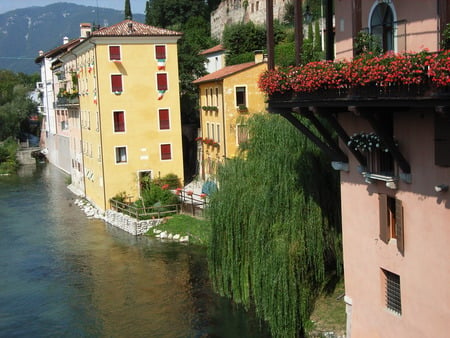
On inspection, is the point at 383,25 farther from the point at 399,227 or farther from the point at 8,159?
the point at 8,159

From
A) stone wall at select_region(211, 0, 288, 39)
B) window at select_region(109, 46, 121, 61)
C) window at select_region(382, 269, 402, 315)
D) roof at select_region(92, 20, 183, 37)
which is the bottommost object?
window at select_region(382, 269, 402, 315)

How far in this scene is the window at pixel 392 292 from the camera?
1177 centimetres

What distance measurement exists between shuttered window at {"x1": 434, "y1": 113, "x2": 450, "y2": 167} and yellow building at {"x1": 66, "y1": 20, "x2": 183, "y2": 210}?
27.0 m

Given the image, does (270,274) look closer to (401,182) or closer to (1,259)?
(401,182)

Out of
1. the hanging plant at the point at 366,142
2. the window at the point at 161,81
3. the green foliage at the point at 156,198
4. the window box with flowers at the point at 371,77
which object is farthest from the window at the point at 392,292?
the window at the point at 161,81

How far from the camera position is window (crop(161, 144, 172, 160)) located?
36656 mm

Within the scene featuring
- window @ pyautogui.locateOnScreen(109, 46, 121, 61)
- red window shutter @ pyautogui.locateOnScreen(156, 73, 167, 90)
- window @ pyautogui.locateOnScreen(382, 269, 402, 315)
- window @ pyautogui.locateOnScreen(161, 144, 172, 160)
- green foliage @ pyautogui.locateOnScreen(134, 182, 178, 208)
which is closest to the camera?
window @ pyautogui.locateOnScreen(382, 269, 402, 315)

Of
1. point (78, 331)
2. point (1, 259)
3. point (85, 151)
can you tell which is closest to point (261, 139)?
point (78, 331)

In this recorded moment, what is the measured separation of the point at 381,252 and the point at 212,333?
24.1ft

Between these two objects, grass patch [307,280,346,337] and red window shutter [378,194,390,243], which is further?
grass patch [307,280,346,337]

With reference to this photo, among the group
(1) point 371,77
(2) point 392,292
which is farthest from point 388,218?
(1) point 371,77

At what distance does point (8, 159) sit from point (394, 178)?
53.6 m

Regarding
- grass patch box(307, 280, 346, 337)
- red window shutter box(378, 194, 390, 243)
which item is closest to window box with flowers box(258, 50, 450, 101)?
red window shutter box(378, 194, 390, 243)

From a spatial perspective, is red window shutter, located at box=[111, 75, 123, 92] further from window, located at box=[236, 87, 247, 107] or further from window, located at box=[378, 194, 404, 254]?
window, located at box=[378, 194, 404, 254]
